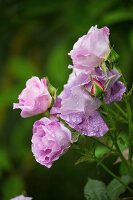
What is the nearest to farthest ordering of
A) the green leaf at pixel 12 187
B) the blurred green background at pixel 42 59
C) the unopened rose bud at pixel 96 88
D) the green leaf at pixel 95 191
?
the unopened rose bud at pixel 96 88
the green leaf at pixel 95 191
the blurred green background at pixel 42 59
the green leaf at pixel 12 187

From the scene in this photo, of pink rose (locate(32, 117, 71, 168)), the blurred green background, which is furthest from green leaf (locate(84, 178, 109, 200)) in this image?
the blurred green background

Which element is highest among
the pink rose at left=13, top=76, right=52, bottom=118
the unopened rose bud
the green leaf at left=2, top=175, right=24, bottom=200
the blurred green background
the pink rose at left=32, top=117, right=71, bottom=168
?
the blurred green background

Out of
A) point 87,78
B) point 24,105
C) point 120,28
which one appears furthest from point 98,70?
point 120,28

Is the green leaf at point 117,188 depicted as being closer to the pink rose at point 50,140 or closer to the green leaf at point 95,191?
the green leaf at point 95,191

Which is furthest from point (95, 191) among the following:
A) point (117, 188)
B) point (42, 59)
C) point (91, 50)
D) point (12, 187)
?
point (42, 59)

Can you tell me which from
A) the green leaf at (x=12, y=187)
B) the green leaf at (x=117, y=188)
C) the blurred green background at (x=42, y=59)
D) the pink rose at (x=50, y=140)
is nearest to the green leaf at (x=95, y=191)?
the green leaf at (x=117, y=188)

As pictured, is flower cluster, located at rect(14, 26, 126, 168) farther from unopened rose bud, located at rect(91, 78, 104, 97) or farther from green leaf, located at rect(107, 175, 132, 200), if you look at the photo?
green leaf, located at rect(107, 175, 132, 200)
